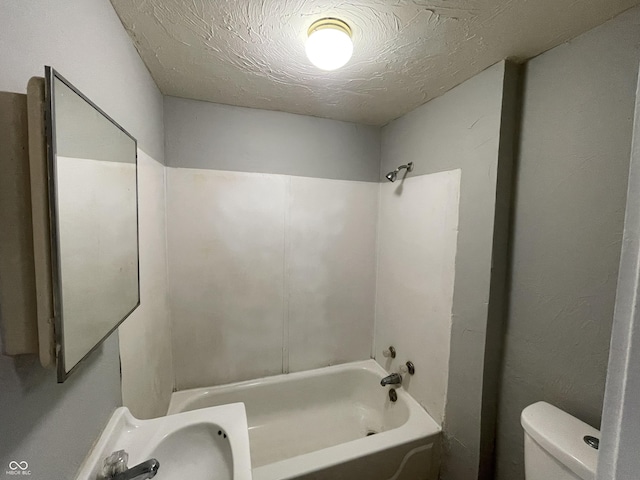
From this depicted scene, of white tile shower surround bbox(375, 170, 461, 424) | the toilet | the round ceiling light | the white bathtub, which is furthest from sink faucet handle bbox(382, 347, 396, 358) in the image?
the round ceiling light

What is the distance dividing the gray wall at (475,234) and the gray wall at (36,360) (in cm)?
147

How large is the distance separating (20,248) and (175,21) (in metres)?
0.92

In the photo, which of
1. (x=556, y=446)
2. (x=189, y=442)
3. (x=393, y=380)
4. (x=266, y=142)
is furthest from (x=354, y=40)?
(x=393, y=380)

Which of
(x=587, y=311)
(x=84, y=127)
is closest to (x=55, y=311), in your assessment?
(x=84, y=127)

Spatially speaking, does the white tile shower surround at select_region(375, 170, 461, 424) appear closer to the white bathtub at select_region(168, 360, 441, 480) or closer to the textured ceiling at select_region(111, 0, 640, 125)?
the white bathtub at select_region(168, 360, 441, 480)

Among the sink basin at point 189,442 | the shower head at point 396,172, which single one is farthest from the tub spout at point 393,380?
the shower head at point 396,172

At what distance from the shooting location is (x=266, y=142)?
1742 mm

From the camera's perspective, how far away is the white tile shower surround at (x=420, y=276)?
1.41 metres

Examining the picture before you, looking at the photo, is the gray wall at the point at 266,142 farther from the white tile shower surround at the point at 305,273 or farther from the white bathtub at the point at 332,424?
the white bathtub at the point at 332,424

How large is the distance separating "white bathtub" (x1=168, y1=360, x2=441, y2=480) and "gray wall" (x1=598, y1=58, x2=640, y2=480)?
1224 mm

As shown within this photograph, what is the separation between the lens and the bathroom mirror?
51 cm

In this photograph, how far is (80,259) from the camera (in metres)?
0.61

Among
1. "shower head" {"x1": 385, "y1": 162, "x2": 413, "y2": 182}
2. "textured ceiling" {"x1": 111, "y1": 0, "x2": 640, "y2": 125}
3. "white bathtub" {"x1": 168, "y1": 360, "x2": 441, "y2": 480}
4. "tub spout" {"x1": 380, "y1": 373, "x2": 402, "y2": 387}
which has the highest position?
"textured ceiling" {"x1": 111, "y1": 0, "x2": 640, "y2": 125}

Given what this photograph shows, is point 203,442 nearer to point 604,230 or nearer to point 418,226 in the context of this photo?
point 418,226
